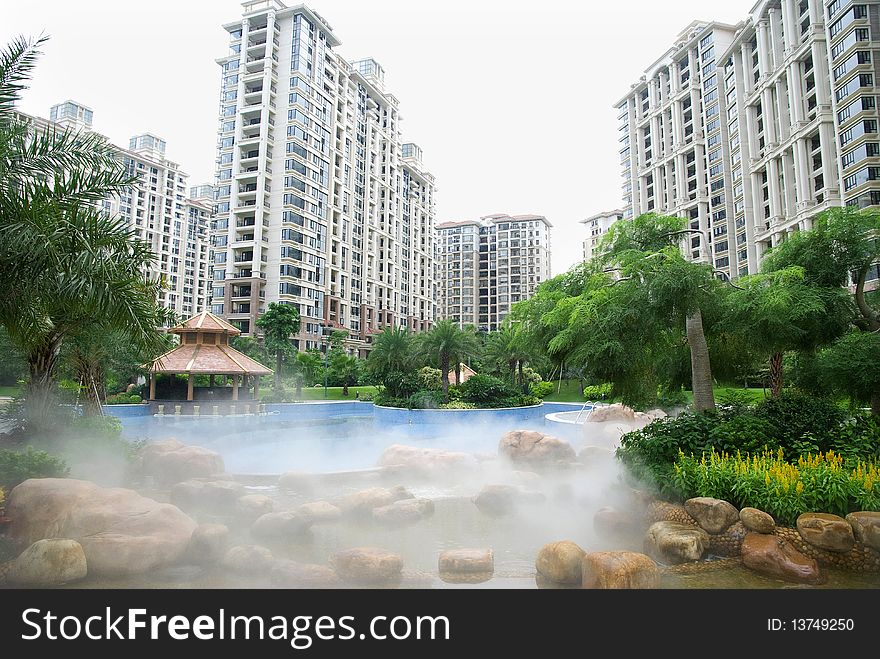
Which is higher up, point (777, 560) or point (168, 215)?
point (168, 215)

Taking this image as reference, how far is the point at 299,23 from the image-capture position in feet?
166

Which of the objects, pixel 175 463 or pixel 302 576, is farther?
pixel 175 463

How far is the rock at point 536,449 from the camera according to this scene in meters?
12.0

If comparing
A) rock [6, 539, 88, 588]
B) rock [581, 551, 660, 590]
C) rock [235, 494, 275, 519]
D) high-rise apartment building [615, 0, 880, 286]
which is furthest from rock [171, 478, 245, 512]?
high-rise apartment building [615, 0, 880, 286]

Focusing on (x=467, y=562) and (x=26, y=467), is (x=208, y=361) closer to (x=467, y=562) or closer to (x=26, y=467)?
(x=26, y=467)

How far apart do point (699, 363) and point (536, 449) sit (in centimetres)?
418

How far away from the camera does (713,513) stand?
6043 millimetres

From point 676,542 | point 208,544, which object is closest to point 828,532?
point 676,542

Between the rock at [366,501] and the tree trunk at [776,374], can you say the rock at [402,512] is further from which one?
the tree trunk at [776,374]

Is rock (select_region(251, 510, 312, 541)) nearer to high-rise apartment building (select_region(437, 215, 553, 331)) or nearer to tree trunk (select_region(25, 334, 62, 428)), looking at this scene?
tree trunk (select_region(25, 334, 62, 428))

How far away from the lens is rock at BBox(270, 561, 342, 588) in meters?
5.14

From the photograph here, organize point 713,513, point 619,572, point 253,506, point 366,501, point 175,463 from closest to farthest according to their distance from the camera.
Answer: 1. point 619,572
2. point 713,513
3. point 253,506
4. point 366,501
5. point 175,463

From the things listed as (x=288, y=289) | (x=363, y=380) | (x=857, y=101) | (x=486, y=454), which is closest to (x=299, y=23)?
(x=288, y=289)

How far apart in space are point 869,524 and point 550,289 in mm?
11319
